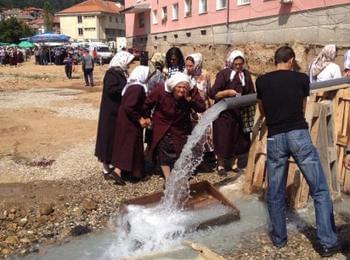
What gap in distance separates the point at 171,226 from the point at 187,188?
740 millimetres

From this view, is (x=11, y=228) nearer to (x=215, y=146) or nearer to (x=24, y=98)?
(x=215, y=146)

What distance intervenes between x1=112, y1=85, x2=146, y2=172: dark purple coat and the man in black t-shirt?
2.22 m

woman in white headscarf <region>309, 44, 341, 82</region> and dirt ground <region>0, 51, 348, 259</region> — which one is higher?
woman in white headscarf <region>309, 44, 341, 82</region>

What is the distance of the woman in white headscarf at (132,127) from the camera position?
19.7 feet

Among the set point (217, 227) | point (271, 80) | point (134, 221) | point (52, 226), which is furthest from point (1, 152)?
point (271, 80)

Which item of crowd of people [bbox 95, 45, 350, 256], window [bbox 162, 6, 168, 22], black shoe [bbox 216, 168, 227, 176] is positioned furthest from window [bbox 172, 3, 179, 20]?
black shoe [bbox 216, 168, 227, 176]

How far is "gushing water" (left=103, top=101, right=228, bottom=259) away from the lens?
4547 mm

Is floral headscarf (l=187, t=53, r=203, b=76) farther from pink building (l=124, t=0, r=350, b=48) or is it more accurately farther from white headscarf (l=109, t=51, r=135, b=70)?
pink building (l=124, t=0, r=350, b=48)

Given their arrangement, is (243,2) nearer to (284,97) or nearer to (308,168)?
(284,97)

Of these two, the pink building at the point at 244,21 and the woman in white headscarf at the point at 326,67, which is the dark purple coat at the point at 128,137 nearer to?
the woman in white headscarf at the point at 326,67

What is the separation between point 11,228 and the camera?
16.6 feet

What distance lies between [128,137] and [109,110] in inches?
18.6

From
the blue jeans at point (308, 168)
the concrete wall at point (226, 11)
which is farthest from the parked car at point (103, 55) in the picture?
the blue jeans at point (308, 168)

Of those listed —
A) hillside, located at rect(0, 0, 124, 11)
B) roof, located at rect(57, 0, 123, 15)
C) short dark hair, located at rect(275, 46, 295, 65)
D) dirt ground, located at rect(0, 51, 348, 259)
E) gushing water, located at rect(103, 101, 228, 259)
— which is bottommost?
dirt ground, located at rect(0, 51, 348, 259)
